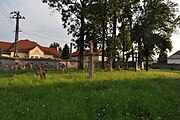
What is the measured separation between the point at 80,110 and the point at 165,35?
1741 inches

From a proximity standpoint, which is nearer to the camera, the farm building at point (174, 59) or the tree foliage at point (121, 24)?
the tree foliage at point (121, 24)

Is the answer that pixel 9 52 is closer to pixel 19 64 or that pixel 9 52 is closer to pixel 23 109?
pixel 19 64

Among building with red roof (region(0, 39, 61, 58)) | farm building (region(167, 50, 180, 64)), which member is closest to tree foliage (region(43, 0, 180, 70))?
building with red roof (region(0, 39, 61, 58))

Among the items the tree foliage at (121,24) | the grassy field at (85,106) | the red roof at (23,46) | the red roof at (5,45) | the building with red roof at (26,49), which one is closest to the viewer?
the grassy field at (85,106)

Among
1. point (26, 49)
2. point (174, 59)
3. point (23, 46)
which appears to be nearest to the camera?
point (26, 49)

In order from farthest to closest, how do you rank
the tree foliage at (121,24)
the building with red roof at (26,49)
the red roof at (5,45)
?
the red roof at (5,45) → the building with red roof at (26,49) → the tree foliage at (121,24)

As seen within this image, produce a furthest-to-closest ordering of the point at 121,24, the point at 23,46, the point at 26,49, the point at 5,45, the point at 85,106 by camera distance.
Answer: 1. the point at 23,46
2. the point at 26,49
3. the point at 5,45
4. the point at 121,24
5. the point at 85,106

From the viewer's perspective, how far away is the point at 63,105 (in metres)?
8.97

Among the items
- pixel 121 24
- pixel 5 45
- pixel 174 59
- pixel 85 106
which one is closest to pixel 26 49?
pixel 5 45

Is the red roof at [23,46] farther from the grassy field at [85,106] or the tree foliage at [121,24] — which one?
the grassy field at [85,106]

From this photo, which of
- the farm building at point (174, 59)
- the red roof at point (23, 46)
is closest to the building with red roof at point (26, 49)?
the red roof at point (23, 46)

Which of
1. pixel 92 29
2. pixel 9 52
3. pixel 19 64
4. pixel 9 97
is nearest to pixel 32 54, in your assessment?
pixel 9 52

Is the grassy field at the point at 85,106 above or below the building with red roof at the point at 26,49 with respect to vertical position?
below

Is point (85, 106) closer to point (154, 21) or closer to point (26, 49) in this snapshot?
point (154, 21)
